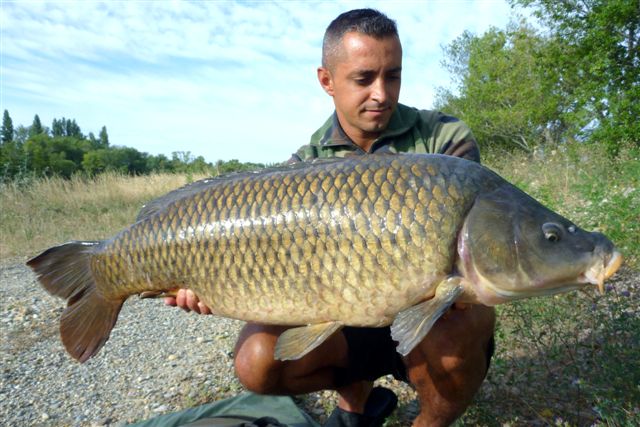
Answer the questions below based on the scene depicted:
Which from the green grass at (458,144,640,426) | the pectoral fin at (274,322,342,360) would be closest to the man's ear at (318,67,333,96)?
the pectoral fin at (274,322,342,360)

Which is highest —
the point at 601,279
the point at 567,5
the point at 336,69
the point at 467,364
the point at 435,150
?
the point at 567,5

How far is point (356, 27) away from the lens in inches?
81.1

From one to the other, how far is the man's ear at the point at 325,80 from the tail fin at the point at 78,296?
1.16 m

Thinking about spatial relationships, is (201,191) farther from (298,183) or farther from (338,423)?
(338,423)

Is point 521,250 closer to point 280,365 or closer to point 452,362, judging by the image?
point 452,362

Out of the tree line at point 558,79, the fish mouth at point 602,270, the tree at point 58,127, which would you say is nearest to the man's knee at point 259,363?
the fish mouth at point 602,270

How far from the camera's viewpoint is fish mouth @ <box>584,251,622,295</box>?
1292 millimetres

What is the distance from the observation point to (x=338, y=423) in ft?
6.63

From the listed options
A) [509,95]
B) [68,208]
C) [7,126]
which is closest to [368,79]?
[68,208]

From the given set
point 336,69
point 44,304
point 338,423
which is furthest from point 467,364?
point 44,304

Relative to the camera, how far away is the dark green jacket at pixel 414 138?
208 cm

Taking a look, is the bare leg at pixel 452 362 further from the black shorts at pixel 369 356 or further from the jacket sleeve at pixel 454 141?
the jacket sleeve at pixel 454 141

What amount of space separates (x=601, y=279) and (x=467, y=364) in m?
0.55

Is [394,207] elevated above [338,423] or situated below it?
above
